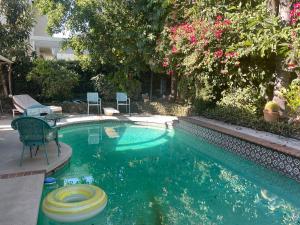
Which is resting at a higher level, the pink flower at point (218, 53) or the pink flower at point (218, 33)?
the pink flower at point (218, 33)

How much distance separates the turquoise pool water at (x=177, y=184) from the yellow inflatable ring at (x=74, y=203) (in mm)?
102

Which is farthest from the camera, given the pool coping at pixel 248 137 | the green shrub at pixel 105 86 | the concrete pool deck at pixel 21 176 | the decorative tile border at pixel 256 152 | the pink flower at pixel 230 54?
the green shrub at pixel 105 86

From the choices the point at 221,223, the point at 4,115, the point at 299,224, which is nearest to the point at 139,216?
the point at 221,223

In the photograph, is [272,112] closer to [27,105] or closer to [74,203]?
[74,203]

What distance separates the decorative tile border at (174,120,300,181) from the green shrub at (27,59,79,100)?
21.2ft

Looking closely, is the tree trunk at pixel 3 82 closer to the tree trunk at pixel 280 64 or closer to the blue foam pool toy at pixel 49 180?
the blue foam pool toy at pixel 49 180

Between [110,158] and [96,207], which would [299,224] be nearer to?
[96,207]

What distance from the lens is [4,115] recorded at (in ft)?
37.7

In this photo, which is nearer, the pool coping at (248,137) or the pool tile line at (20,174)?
the pool tile line at (20,174)

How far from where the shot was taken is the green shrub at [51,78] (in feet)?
40.3

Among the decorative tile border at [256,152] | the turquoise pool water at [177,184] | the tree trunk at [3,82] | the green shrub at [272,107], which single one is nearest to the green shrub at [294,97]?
the green shrub at [272,107]

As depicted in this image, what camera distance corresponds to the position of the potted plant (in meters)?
7.82

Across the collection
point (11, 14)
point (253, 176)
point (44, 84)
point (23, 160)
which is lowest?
point (253, 176)

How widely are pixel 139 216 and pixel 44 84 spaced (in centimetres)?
1007
